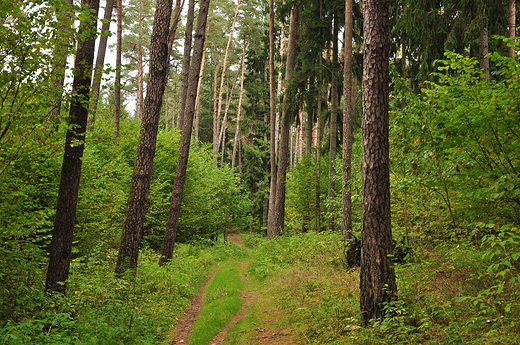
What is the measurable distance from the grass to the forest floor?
12 cm

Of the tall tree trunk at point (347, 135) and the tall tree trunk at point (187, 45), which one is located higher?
the tall tree trunk at point (187, 45)

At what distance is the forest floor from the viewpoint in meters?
6.27

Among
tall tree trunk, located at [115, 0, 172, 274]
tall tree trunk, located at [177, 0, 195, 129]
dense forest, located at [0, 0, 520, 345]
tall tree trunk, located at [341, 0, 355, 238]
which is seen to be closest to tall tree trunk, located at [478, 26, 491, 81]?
dense forest, located at [0, 0, 520, 345]

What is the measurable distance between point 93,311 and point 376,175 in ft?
17.1

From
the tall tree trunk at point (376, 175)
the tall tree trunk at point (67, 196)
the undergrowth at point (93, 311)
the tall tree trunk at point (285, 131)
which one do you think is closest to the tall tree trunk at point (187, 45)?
the tall tree trunk at point (285, 131)

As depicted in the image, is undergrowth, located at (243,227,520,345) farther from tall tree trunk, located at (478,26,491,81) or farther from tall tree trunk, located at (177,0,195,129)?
tall tree trunk, located at (177,0,195,129)

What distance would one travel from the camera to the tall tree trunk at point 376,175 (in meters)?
5.19

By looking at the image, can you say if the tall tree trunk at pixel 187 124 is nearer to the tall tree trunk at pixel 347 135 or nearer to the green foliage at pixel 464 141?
the tall tree trunk at pixel 347 135

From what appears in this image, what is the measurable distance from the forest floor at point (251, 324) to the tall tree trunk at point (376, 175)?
1676 mm

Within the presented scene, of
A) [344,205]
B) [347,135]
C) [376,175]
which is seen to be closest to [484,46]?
[347,135]

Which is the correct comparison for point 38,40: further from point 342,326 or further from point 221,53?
point 221,53

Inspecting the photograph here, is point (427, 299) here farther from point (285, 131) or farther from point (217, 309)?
point (285, 131)

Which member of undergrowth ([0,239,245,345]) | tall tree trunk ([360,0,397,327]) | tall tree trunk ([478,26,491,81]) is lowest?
undergrowth ([0,239,245,345])

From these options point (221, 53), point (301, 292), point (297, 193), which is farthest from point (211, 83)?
point (301, 292)
